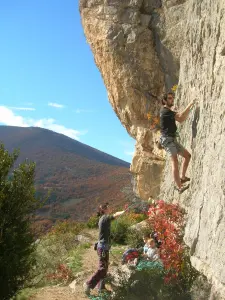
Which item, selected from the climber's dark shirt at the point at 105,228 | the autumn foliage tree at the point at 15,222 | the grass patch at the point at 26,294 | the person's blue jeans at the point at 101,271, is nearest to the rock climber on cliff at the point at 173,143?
the climber's dark shirt at the point at 105,228

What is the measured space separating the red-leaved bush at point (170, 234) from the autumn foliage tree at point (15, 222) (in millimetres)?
2708

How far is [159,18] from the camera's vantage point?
1759 cm

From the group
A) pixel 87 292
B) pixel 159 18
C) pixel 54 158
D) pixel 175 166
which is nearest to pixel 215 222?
pixel 175 166

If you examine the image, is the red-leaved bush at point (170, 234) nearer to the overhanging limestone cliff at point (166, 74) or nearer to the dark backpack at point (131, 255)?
the overhanging limestone cliff at point (166, 74)

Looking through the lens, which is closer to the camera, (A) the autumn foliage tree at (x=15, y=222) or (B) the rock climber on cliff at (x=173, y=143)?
(A) the autumn foliage tree at (x=15, y=222)

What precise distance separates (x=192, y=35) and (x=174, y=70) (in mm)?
8124

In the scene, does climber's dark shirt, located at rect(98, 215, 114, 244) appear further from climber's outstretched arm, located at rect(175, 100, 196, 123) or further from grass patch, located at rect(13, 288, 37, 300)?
grass patch, located at rect(13, 288, 37, 300)

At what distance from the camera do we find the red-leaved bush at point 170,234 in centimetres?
712

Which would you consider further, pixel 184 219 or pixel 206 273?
pixel 184 219

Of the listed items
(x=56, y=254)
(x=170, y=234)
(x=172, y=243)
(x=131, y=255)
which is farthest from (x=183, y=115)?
(x=56, y=254)

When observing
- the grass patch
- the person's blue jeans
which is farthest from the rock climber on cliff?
the grass patch

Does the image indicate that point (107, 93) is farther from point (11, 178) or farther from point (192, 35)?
point (11, 178)

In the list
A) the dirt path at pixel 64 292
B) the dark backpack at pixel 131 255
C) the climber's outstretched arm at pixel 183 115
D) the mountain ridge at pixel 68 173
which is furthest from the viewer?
the mountain ridge at pixel 68 173

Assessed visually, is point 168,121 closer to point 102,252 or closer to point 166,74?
point 102,252
